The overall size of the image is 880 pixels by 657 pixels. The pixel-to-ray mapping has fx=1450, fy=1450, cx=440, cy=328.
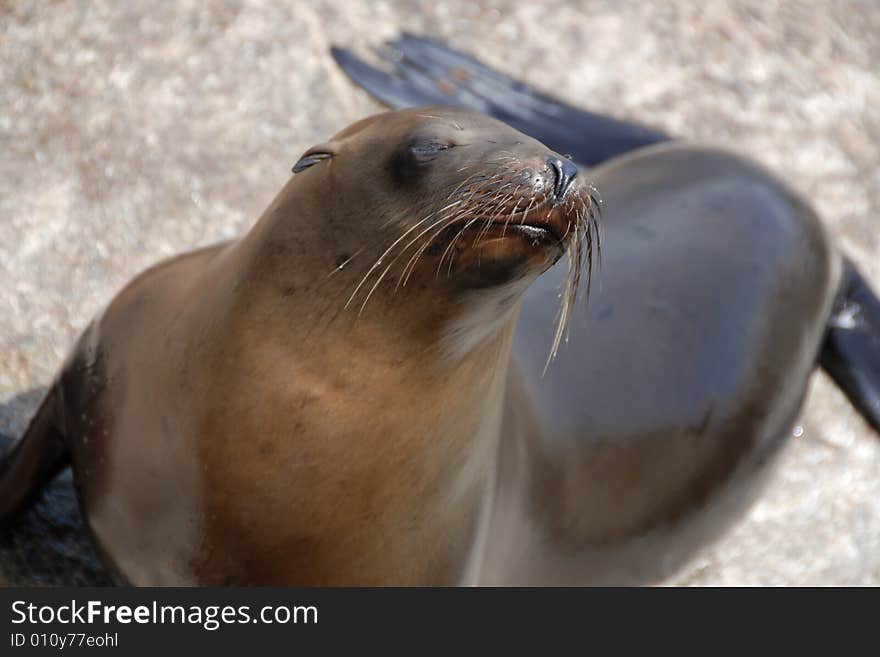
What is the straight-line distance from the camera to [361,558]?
3.04m

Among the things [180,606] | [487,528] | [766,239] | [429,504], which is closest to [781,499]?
[766,239]

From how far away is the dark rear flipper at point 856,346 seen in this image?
16.5 ft

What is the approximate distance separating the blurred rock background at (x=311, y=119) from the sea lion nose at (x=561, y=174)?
2020mm

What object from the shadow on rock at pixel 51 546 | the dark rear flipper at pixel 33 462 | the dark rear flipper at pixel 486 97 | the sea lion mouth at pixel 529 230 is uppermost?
the sea lion mouth at pixel 529 230

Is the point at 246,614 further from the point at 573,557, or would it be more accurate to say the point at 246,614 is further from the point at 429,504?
the point at 573,557

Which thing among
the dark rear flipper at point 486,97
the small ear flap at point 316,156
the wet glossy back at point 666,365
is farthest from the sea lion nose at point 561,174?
the dark rear flipper at point 486,97

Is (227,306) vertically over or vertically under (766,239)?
over

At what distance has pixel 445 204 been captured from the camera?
2627 mm

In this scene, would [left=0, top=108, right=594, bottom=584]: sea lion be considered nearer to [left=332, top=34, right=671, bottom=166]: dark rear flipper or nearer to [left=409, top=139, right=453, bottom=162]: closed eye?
[left=409, top=139, right=453, bottom=162]: closed eye

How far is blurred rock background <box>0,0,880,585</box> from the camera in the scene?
4480mm

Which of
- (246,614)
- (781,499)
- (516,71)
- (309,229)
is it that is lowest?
(781,499)

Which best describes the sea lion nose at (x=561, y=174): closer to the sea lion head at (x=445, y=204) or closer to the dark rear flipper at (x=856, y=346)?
the sea lion head at (x=445, y=204)

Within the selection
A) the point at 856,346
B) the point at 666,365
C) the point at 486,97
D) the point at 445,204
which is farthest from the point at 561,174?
the point at 486,97

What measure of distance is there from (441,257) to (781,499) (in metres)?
2.68
